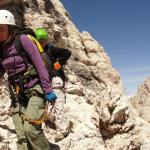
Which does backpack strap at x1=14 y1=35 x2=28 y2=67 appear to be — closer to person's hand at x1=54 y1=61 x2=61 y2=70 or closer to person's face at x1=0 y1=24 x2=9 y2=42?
person's face at x1=0 y1=24 x2=9 y2=42

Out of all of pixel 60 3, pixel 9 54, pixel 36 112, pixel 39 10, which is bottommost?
pixel 36 112

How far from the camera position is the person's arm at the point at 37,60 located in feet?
29.6

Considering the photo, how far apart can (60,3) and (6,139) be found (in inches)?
416

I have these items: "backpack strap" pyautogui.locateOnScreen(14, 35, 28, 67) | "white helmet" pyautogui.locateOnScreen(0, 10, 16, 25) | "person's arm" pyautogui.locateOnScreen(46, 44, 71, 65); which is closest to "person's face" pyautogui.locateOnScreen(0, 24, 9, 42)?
"white helmet" pyautogui.locateOnScreen(0, 10, 16, 25)

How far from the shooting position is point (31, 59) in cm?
911

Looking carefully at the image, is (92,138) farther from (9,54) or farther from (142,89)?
(142,89)

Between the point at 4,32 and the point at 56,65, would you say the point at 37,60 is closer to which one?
the point at 4,32

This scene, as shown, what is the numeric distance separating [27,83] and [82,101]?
4.98 m

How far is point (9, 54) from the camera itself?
9234 millimetres

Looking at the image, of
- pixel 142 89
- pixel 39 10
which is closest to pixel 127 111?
pixel 39 10

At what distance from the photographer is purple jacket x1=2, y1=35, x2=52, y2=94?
29.6 feet

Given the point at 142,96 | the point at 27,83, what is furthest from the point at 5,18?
the point at 142,96

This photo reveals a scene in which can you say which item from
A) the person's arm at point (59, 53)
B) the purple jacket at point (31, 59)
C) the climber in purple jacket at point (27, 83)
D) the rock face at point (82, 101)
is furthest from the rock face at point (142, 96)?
the purple jacket at point (31, 59)

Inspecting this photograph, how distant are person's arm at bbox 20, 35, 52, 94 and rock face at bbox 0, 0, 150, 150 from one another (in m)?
3.09
